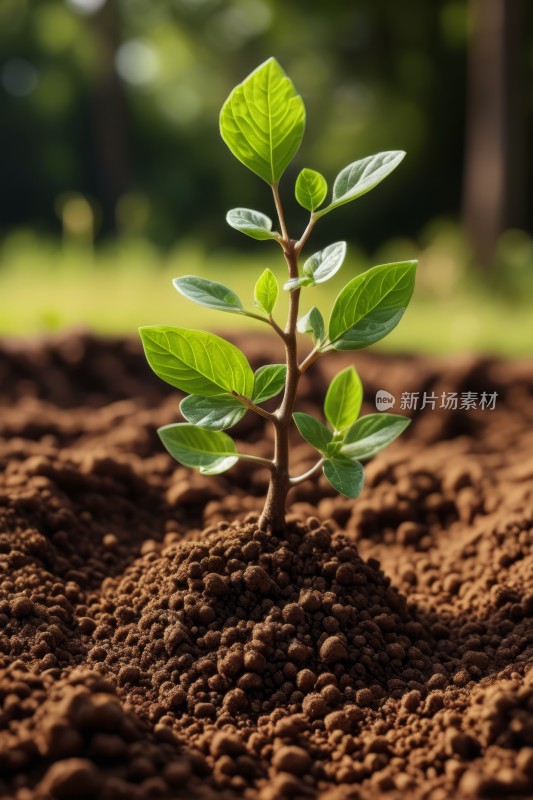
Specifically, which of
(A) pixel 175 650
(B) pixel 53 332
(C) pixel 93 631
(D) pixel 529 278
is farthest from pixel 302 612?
(D) pixel 529 278

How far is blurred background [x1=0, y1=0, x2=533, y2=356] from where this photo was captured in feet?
19.4

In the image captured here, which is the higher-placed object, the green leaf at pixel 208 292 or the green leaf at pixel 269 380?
the green leaf at pixel 208 292

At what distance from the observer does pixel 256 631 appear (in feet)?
4.61

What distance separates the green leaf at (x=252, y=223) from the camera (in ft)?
4.61

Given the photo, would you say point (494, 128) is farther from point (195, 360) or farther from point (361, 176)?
point (195, 360)

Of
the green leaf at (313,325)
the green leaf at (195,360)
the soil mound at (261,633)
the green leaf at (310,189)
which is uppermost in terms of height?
the green leaf at (310,189)

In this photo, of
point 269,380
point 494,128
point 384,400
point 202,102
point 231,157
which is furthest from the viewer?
point 202,102

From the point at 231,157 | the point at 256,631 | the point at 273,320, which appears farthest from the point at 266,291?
the point at 231,157

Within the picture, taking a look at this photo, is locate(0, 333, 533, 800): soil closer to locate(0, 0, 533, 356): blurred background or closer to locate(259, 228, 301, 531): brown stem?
locate(259, 228, 301, 531): brown stem

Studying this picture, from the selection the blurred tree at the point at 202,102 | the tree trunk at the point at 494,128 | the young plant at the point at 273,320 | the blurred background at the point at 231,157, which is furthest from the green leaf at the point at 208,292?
the blurred tree at the point at 202,102

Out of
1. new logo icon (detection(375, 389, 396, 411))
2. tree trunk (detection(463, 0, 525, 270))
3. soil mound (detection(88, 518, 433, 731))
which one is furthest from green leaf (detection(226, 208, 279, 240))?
tree trunk (detection(463, 0, 525, 270))

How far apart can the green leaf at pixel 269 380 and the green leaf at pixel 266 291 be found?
0.12 metres

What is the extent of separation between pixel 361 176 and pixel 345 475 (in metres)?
0.50

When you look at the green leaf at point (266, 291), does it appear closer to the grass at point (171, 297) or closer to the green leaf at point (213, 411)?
the green leaf at point (213, 411)
